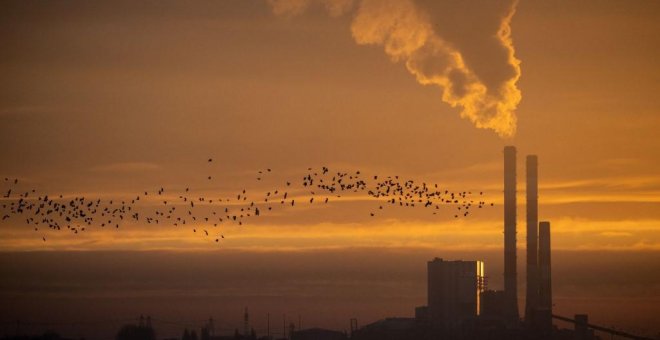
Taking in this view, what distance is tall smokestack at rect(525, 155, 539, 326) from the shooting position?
12938 centimetres

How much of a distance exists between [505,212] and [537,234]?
692 cm

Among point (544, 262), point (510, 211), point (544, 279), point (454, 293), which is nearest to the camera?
point (510, 211)

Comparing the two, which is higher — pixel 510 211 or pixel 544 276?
pixel 510 211

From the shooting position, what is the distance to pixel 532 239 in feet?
431

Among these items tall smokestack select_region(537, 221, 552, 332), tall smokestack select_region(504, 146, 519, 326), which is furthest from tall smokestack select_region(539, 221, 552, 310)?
tall smokestack select_region(504, 146, 519, 326)

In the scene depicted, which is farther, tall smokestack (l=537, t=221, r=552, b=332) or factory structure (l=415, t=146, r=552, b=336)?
tall smokestack (l=537, t=221, r=552, b=332)

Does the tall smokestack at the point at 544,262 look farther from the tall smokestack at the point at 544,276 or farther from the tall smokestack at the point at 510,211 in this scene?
the tall smokestack at the point at 510,211

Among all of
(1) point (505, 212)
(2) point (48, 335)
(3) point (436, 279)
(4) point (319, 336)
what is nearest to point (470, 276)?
(3) point (436, 279)

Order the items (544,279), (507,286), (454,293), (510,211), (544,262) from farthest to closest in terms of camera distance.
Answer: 1. (454,293)
2. (544,262)
3. (544,279)
4. (507,286)
5. (510,211)

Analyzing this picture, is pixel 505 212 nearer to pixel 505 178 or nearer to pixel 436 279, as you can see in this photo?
pixel 505 178

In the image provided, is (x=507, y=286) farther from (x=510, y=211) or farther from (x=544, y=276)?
(x=510, y=211)

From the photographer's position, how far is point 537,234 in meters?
132

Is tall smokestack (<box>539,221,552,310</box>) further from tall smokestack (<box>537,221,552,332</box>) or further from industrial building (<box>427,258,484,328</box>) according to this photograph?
industrial building (<box>427,258,484,328</box>)

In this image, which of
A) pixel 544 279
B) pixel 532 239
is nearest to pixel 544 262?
pixel 544 279
